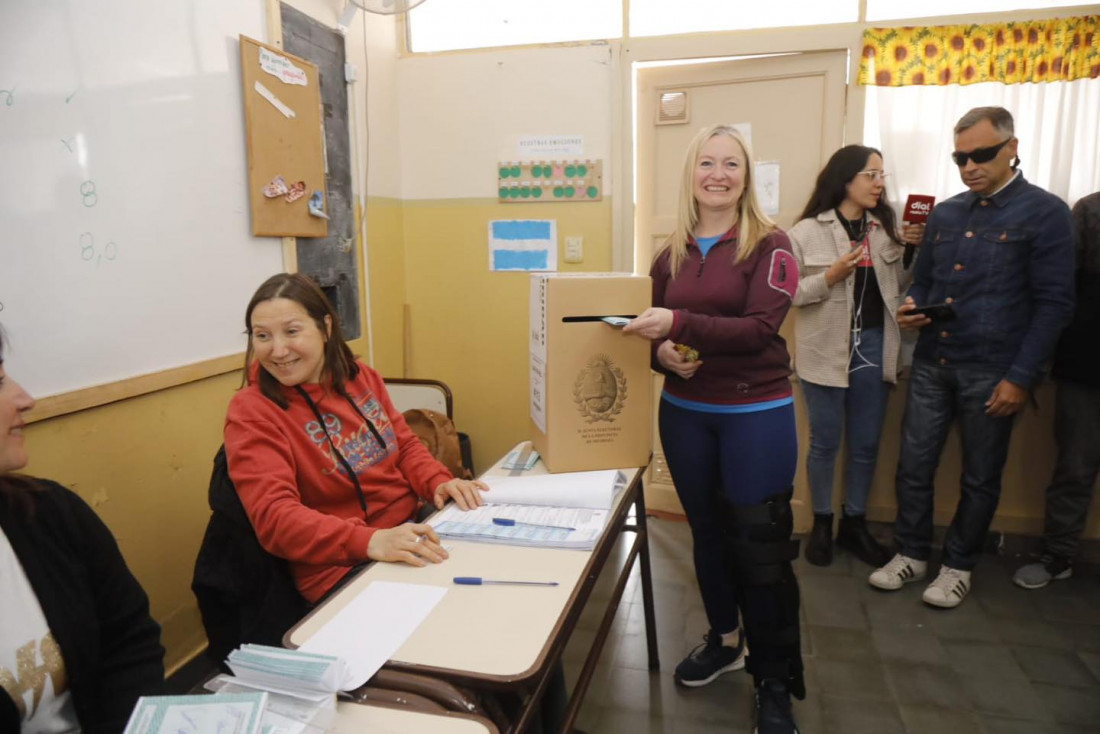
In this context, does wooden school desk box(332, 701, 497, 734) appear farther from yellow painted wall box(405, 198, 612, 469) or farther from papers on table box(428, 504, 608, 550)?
yellow painted wall box(405, 198, 612, 469)

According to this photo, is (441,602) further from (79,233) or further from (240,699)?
(79,233)

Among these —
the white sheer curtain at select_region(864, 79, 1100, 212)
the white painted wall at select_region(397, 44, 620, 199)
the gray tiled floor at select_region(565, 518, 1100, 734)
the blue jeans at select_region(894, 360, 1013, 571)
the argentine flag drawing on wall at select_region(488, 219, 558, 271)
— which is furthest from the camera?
the argentine flag drawing on wall at select_region(488, 219, 558, 271)

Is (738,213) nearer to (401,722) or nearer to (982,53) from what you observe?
(401,722)

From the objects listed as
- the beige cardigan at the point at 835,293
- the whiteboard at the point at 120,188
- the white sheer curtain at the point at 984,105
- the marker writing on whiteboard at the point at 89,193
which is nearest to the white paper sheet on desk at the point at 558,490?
the whiteboard at the point at 120,188

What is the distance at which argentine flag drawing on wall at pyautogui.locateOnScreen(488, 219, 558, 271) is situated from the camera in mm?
3236

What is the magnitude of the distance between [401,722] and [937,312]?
237 centimetres

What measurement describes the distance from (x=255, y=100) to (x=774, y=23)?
7.01ft

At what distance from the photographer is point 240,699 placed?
0.78m

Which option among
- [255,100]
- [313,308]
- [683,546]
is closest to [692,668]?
[683,546]

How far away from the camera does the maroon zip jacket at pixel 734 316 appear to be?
1.57m

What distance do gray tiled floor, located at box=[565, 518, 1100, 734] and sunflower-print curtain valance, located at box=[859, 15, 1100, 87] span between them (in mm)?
1993

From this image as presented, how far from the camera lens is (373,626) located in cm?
103

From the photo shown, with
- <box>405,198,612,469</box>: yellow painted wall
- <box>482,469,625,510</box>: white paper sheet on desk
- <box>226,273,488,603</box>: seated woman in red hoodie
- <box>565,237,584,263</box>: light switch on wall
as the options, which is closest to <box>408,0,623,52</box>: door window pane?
<box>405,198,612,469</box>: yellow painted wall

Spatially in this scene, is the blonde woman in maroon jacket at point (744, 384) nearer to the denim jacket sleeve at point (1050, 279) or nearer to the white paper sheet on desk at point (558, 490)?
the white paper sheet on desk at point (558, 490)
